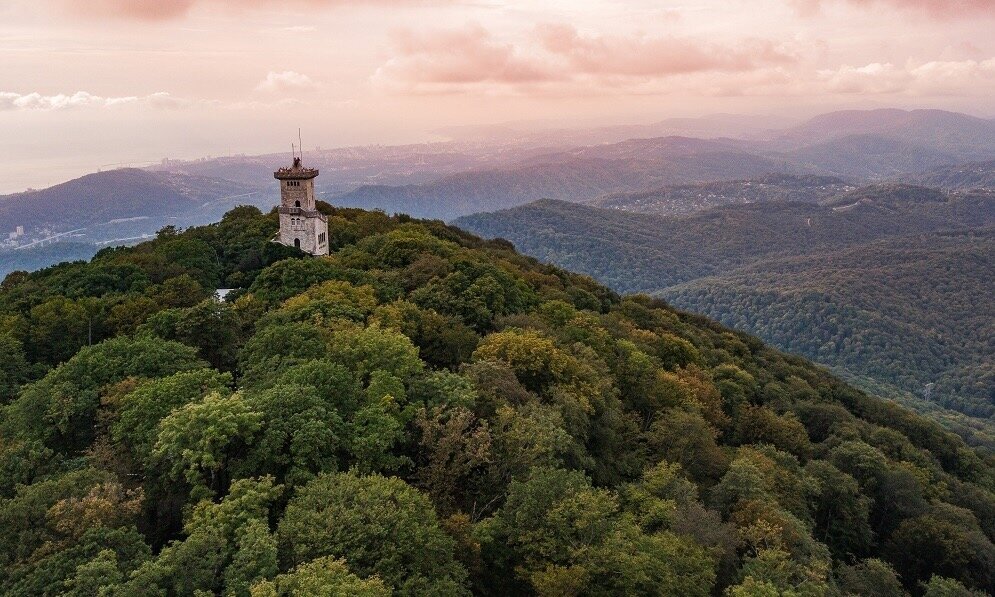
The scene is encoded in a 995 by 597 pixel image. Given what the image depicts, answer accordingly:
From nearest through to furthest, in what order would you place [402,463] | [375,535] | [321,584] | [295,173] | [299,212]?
1. [321,584]
2. [375,535]
3. [402,463]
4. [295,173]
5. [299,212]

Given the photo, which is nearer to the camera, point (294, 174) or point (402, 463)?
point (402, 463)

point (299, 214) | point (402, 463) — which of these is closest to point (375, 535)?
point (402, 463)

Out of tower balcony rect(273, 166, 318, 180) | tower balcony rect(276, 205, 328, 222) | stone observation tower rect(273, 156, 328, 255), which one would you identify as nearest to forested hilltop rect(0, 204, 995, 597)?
stone observation tower rect(273, 156, 328, 255)

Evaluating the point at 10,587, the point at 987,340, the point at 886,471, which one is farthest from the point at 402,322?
the point at 987,340

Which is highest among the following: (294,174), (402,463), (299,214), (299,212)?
(294,174)

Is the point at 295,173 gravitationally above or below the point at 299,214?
above

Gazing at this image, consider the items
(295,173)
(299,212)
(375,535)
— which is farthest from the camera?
(299,212)

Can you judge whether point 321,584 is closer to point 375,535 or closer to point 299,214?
point 375,535
